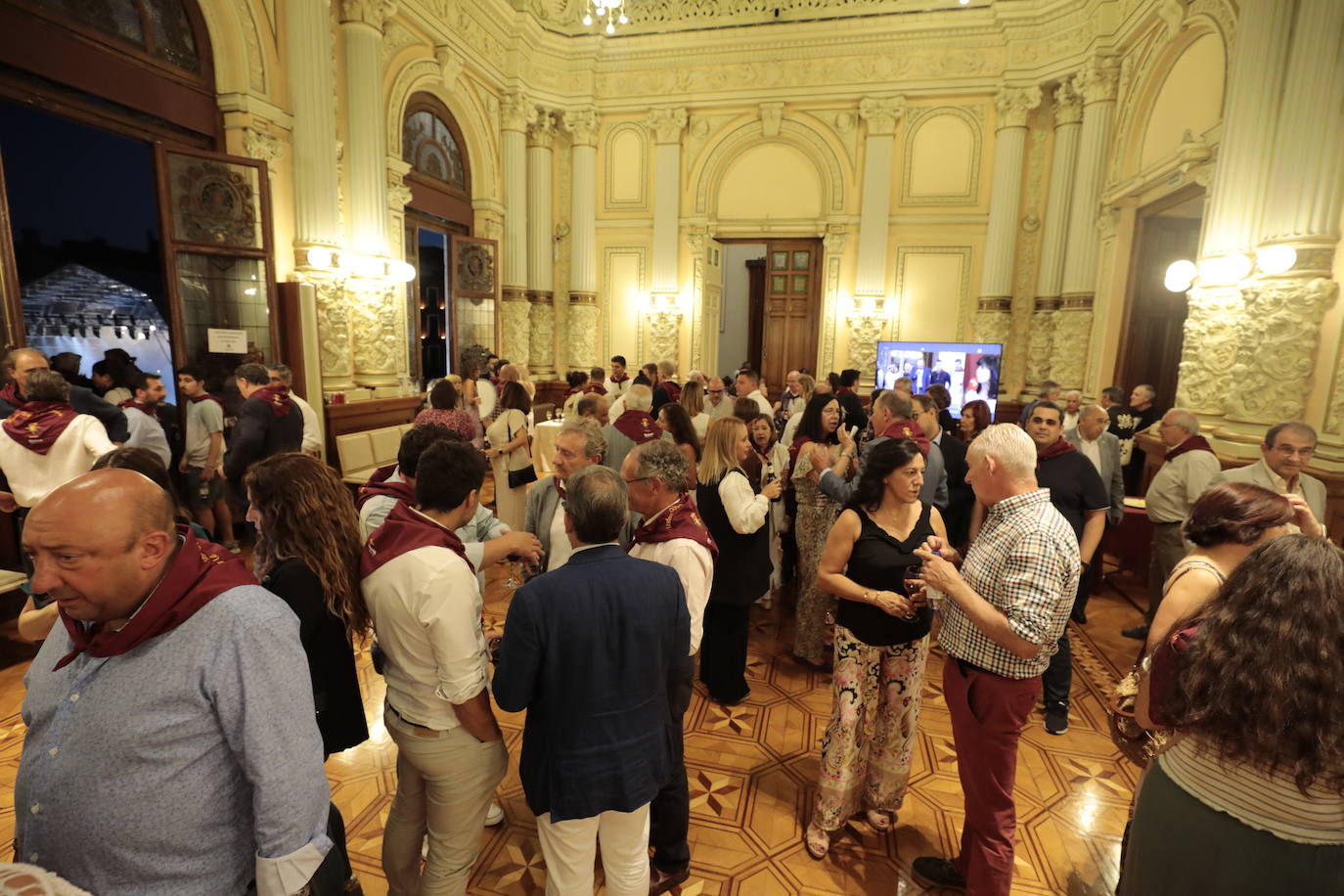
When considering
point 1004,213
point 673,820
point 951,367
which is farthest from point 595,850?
point 1004,213

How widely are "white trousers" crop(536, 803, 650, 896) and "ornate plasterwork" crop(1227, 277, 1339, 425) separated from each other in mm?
5753

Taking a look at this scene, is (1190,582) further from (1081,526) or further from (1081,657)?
(1081,657)

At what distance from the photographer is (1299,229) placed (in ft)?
15.2

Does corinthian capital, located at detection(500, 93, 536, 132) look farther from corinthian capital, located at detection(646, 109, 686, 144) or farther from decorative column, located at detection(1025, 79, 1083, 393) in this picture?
decorative column, located at detection(1025, 79, 1083, 393)

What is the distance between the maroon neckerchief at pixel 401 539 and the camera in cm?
167

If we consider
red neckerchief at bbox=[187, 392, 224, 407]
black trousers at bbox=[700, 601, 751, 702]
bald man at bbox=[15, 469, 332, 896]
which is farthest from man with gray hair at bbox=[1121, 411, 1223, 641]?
red neckerchief at bbox=[187, 392, 224, 407]

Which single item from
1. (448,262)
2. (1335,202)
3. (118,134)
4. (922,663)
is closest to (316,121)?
(118,134)

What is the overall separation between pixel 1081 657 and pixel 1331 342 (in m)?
3.06

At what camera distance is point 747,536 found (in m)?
3.18

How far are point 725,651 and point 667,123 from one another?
9.97m

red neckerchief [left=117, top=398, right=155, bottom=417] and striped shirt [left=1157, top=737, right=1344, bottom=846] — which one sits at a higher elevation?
red neckerchief [left=117, top=398, right=155, bottom=417]

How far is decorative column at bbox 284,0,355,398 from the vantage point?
20.9 ft

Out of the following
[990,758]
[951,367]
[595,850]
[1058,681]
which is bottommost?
[1058,681]

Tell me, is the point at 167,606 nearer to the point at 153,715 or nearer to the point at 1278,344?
the point at 153,715
